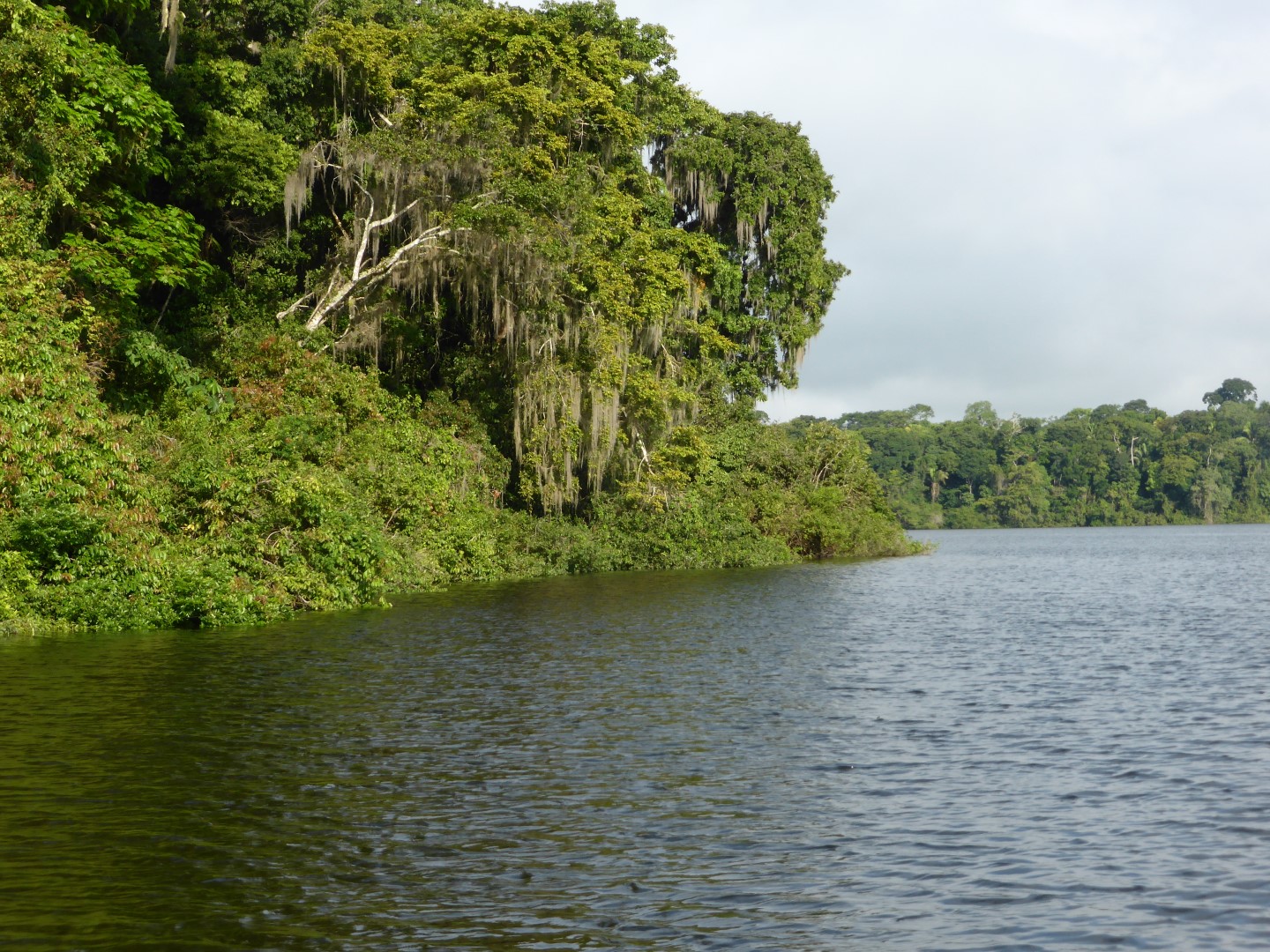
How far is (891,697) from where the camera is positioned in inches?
660

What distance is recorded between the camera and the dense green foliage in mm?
23406

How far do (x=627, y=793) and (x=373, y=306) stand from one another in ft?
91.1

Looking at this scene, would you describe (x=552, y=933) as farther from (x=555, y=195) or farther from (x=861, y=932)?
(x=555, y=195)

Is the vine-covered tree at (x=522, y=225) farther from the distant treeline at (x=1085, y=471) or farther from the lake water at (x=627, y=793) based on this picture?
the distant treeline at (x=1085, y=471)

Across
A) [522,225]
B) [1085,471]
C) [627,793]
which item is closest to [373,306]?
[522,225]

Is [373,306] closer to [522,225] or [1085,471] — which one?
[522,225]

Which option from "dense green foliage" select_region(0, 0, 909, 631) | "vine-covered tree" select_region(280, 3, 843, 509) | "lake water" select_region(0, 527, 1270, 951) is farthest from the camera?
"vine-covered tree" select_region(280, 3, 843, 509)

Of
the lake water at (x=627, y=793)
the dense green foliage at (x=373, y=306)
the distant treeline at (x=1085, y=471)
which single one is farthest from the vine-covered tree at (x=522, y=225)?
the distant treeline at (x=1085, y=471)

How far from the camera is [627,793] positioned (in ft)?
36.9

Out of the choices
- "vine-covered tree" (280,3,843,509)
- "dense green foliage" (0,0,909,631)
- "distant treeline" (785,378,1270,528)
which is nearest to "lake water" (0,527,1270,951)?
"dense green foliage" (0,0,909,631)

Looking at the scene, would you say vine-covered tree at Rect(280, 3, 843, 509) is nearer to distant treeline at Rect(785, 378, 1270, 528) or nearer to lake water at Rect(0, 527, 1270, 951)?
lake water at Rect(0, 527, 1270, 951)

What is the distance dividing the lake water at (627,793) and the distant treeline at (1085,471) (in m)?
122

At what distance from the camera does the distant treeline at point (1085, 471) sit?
14350cm

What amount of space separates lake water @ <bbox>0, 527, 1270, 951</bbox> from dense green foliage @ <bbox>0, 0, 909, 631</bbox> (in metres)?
3.79
